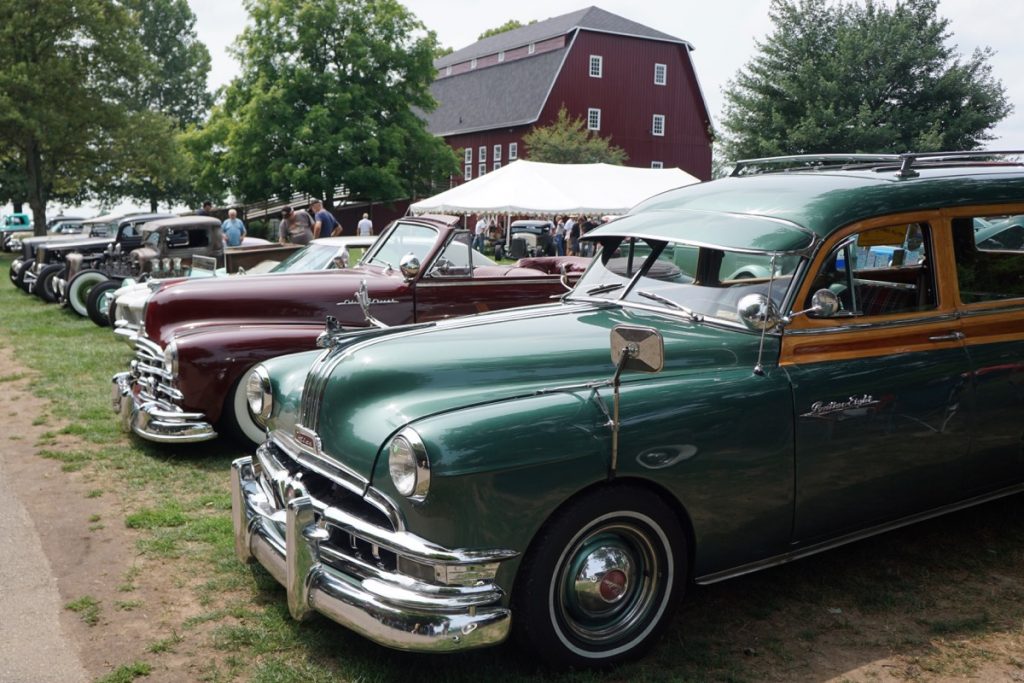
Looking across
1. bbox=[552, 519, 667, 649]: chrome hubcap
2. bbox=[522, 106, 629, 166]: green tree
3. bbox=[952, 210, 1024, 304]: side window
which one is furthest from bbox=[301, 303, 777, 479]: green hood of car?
bbox=[522, 106, 629, 166]: green tree

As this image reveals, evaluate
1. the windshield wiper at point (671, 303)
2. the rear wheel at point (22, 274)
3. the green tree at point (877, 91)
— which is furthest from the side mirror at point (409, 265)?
the green tree at point (877, 91)

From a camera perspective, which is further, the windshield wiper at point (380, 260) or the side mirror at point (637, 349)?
the windshield wiper at point (380, 260)

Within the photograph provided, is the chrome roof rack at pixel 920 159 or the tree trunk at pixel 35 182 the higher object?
the tree trunk at pixel 35 182

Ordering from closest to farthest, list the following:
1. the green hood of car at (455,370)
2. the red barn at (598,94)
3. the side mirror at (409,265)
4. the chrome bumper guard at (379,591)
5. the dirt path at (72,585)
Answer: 1. the chrome bumper guard at (379,591)
2. the green hood of car at (455,370)
3. the dirt path at (72,585)
4. the side mirror at (409,265)
5. the red barn at (598,94)

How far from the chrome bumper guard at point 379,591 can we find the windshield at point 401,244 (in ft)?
14.1

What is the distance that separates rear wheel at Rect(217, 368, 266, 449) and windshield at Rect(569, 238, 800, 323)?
9.55ft

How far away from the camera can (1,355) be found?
11.5m

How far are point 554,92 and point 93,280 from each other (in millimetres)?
35951

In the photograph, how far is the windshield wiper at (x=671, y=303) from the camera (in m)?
4.24

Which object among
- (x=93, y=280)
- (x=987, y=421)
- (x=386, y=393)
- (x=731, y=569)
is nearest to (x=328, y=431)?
(x=386, y=393)

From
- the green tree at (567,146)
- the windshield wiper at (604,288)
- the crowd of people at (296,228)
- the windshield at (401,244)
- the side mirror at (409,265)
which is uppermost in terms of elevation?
the green tree at (567,146)

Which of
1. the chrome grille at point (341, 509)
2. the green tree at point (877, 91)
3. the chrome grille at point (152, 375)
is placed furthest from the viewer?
the green tree at point (877, 91)

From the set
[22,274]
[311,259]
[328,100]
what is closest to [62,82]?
[328,100]

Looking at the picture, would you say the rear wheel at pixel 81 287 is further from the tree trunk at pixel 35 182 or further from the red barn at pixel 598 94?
the red barn at pixel 598 94
